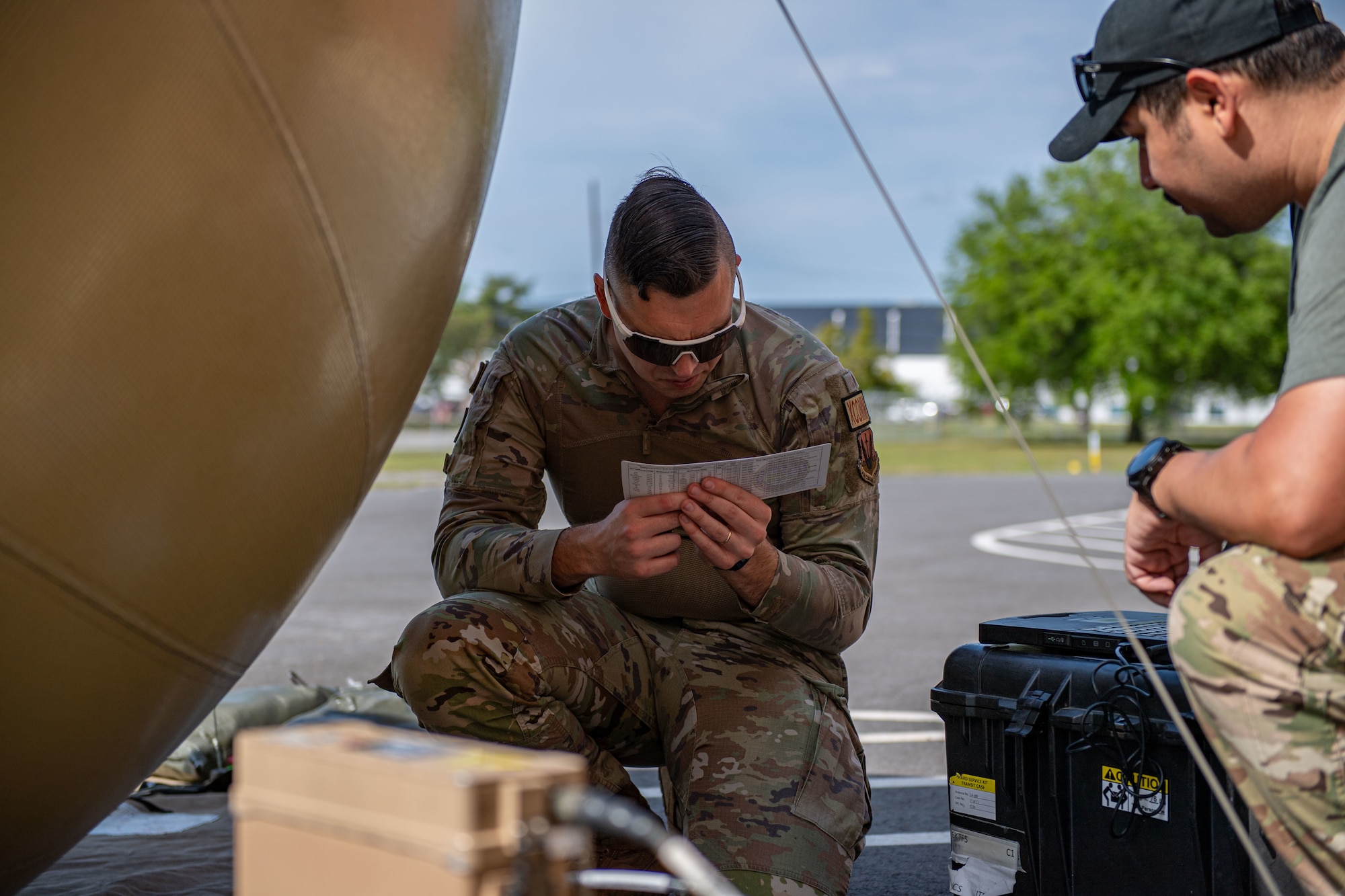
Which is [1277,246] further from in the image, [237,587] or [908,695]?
[237,587]

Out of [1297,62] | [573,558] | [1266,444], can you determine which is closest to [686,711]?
[573,558]

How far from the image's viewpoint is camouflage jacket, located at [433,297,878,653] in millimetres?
2646

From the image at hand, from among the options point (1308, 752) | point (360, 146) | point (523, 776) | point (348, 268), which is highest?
point (360, 146)

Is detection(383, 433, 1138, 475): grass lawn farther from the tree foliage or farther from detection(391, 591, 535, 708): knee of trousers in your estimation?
the tree foliage

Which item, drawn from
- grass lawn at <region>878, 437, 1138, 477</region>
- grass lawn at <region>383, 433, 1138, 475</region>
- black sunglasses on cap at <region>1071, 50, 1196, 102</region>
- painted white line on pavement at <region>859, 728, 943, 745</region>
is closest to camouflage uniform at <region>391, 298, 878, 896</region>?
black sunglasses on cap at <region>1071, 50, 1196, 102</region>

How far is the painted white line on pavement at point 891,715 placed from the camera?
458cm

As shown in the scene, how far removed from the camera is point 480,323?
46312 mm

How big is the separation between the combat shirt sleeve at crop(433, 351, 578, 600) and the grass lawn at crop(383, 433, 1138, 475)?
52.5 ft

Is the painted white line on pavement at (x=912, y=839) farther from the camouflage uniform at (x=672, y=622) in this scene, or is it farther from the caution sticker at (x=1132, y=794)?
the caution sticker at (x=1132, y=794)

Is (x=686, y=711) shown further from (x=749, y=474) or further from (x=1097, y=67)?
(x=1097, y=67)

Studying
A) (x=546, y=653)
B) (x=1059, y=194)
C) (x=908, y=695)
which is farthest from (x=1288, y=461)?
(x=1059, y=194)

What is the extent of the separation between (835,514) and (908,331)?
3303 inches

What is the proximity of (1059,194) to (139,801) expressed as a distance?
4072cm

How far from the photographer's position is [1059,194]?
40.4m
